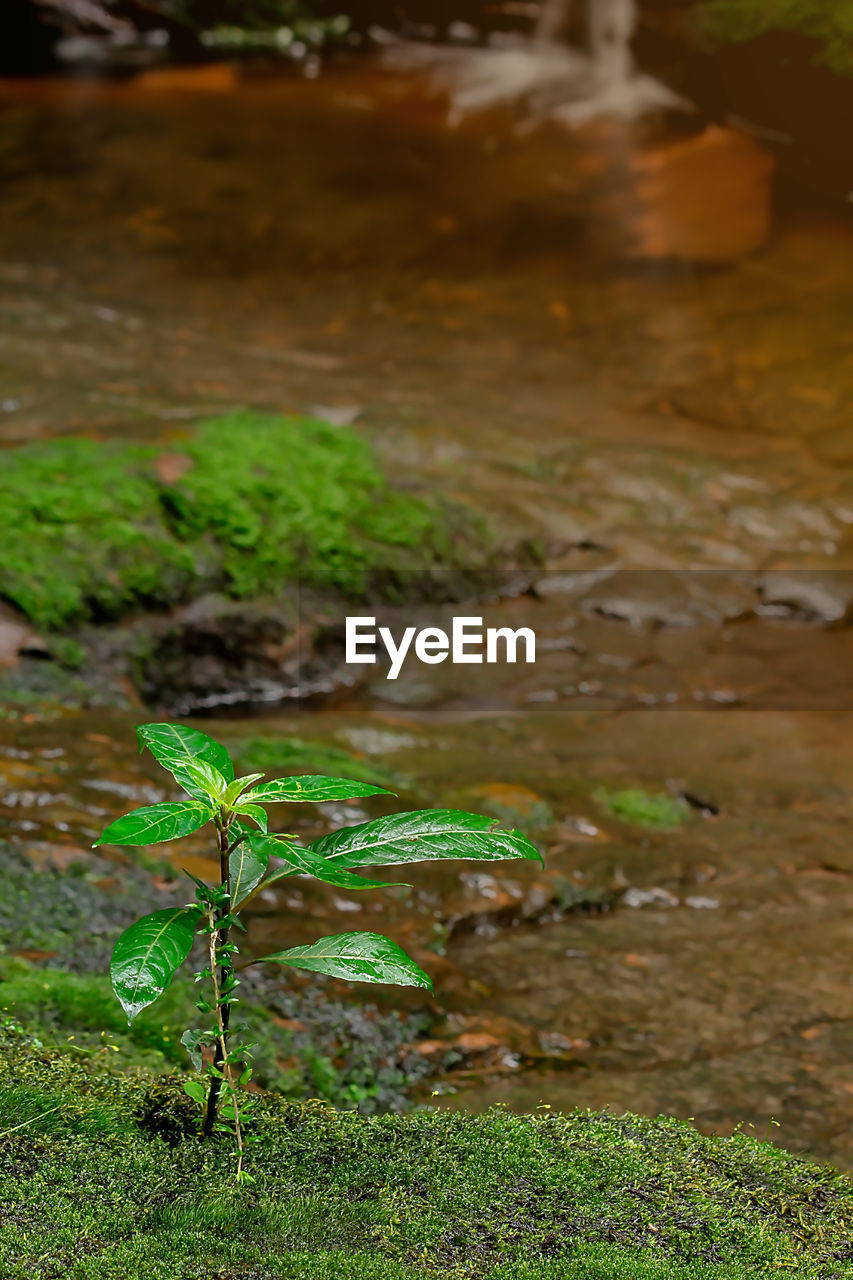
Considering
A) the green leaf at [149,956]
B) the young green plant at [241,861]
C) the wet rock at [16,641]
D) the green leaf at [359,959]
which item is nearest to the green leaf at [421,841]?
the young green plant at [241,861]

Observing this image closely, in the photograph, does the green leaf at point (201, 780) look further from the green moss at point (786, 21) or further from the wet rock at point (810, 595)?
the green moss at point (786, 21)

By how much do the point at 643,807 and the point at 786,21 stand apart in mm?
10253

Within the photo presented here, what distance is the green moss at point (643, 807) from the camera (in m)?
3.78

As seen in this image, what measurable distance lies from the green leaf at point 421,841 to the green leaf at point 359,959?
0.40ft

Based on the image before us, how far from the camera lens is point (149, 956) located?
154cm

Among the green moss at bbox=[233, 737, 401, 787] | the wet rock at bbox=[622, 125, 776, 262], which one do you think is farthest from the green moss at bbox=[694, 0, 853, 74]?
the green moss at bbox=[233, 737, 401, 787]

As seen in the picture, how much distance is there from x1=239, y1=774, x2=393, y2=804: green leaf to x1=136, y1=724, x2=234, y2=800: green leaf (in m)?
0.08

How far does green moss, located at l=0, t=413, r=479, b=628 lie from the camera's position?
4.62 metres

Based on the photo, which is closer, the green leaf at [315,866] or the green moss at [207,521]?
the green leaf at [315,866]

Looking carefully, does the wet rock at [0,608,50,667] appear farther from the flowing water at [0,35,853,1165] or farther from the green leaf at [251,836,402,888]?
the green leaf at [251,836,402,888]

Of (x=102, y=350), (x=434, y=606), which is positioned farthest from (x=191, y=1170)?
(x=102, y=350)

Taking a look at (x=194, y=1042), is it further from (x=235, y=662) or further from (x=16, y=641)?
(x=235, y=662)

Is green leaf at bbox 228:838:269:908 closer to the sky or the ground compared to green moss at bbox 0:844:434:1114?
closer to the sky

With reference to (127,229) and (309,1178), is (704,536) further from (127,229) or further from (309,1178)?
(127,229)
